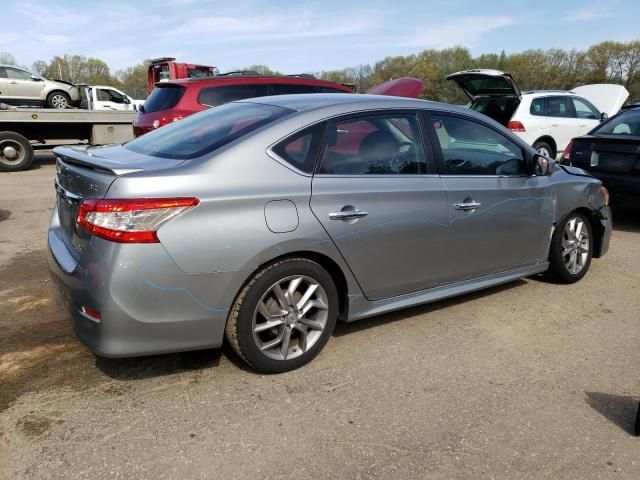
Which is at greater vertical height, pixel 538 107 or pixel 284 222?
pixel 538 107

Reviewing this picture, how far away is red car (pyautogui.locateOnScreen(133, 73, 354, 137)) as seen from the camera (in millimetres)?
8141

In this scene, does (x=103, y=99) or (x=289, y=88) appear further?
(x=103, y=99)

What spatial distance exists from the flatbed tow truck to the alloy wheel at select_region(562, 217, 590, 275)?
1058cm

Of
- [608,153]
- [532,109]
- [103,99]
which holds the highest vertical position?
[103,99]

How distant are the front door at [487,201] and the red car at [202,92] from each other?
17.0 ft

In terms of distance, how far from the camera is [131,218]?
254cm

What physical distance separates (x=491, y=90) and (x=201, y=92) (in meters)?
5.64

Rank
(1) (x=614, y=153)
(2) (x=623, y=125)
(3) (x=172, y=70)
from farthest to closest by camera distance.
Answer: (3) (x=172, y=70) → (2) (x=623, y=125) → (1) (x=614, y=153)

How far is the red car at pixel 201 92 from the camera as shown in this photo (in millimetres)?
8141

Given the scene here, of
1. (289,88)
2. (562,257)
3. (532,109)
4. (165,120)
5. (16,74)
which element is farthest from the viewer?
(16,74)

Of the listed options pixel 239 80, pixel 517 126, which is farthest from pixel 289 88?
pixel 517 126

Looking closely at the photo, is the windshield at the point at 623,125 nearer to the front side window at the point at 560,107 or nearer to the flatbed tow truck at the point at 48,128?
the front side window at the point at 560,107

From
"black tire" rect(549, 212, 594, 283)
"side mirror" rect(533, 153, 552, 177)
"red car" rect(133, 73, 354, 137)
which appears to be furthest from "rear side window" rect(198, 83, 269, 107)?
"black tire" rect(549, 212, 594, 283)

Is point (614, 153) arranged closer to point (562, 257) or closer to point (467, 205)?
point (562, 257)
